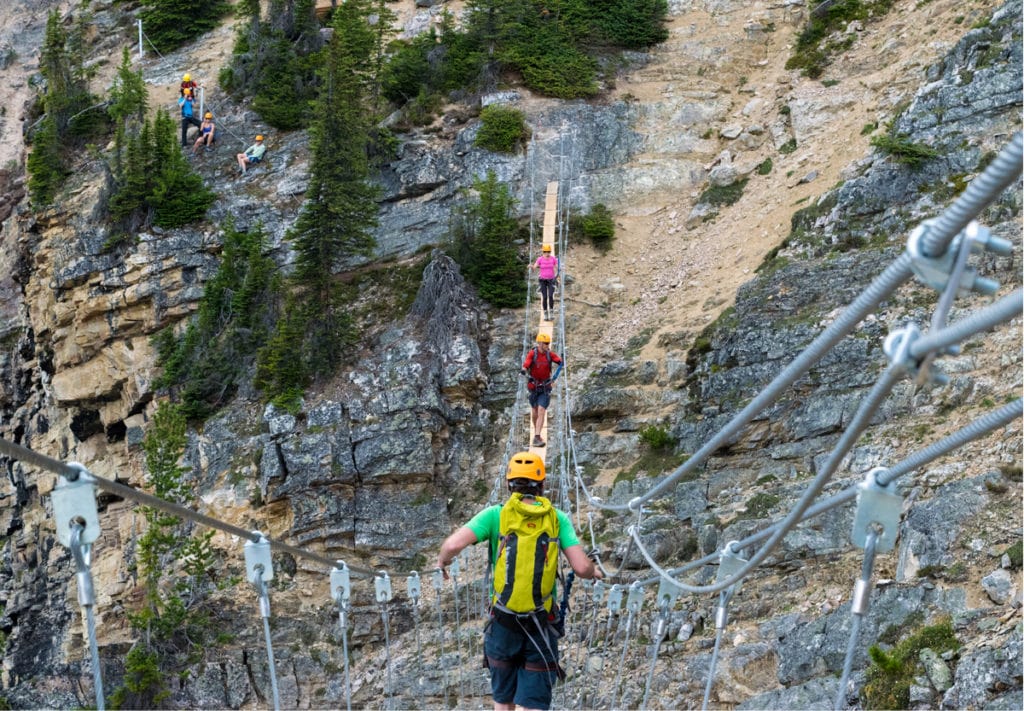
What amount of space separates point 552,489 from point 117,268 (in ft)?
33.1

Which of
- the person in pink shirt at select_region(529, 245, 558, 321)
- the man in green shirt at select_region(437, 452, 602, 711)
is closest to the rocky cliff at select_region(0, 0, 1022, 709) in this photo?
the person in pink shirt at select_region(529, 245, 558, 321)

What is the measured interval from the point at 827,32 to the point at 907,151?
695 centimetres

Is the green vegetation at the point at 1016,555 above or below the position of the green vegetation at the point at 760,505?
above

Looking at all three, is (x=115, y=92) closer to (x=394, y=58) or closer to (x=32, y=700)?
(x=394, y=58)

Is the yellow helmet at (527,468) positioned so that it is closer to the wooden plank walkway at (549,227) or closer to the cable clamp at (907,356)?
the cable clamp at (907,356)

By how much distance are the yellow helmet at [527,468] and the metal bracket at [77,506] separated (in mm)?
2107

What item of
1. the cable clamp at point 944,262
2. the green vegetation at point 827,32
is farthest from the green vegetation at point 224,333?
the cable clamp at point 944,262

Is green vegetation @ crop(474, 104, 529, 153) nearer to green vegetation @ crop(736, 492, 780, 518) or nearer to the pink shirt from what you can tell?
the pink shirt

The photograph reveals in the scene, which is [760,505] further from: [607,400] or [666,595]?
[666,595]

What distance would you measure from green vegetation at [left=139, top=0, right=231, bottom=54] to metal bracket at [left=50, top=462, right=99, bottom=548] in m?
23.9

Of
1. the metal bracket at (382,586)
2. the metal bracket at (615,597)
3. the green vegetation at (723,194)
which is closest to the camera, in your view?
the metal bracket at (615,597)

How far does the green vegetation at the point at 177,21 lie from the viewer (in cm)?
2705

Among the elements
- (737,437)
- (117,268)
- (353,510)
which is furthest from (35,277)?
(737,437)

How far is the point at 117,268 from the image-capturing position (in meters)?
21.5
